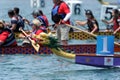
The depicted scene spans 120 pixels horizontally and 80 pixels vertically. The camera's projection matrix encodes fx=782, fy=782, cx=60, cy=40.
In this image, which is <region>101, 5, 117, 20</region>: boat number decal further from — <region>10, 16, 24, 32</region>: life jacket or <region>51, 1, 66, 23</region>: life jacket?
<region>51, 1, 66, 23</region>: life jacket

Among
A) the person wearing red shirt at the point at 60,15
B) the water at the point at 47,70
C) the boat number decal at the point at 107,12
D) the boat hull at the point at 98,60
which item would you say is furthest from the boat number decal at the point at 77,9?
the boat hull at the point at 98,60

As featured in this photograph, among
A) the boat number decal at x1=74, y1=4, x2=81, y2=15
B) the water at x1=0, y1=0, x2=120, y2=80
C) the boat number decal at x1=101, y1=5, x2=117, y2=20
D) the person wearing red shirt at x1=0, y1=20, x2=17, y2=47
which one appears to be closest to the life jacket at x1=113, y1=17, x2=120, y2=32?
the boat number decal at x1=101, y1=5, x2=117, y2=20

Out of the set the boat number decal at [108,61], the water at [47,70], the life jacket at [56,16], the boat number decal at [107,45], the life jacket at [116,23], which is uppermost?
the life jacket at [56,16]

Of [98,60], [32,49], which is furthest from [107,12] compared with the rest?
[98,60]

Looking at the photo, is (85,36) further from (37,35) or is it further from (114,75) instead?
(114,75)

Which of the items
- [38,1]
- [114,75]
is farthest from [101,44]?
[38,1]

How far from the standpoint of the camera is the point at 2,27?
21.2 meters

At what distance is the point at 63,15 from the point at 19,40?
3751 millimetres

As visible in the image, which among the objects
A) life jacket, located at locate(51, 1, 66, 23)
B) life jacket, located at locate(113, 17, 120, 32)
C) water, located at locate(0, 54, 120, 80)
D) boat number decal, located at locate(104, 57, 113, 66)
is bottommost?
water, located at locate(0, 54, 120, 80)

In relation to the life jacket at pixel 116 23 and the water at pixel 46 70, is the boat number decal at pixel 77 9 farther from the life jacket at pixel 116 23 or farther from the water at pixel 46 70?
the water at pixel 46 70

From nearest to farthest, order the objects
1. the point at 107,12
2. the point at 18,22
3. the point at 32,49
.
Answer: the point at 32,49
the point at 18,22
the point at 107,12

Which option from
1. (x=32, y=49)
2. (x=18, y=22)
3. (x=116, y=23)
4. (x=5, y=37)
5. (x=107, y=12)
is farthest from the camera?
(x=107, y=12)

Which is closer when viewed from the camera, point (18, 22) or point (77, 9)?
point (18, 22)

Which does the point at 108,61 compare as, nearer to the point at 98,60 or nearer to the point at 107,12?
the point at 98,60
